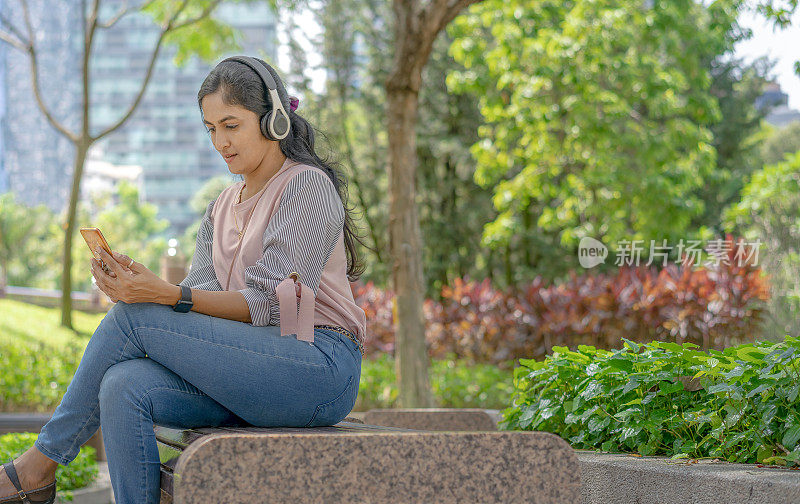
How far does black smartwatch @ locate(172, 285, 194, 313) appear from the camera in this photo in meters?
2.19

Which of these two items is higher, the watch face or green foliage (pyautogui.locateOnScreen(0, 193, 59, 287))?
Answer: the watch face

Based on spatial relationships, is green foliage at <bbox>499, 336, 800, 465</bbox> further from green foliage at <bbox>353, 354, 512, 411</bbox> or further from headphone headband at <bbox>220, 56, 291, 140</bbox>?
green foliage at <bbox>353, 354, 512, 411</bbox>

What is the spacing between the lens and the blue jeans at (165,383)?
6.83 ft

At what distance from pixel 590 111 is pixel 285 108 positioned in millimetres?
8025

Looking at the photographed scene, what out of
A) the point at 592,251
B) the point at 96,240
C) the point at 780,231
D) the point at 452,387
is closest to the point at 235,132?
the point at 96,240

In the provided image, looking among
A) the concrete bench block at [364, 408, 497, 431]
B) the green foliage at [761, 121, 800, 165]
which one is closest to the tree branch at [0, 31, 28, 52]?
the concrete bench block at [364, 408, 497, 431]

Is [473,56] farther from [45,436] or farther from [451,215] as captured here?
[45,436]

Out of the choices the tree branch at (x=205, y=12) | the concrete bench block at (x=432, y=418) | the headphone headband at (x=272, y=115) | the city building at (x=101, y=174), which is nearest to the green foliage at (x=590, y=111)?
the tree branch at (x=205, y=12)

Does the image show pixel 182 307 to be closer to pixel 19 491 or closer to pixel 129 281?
pixel 129 281

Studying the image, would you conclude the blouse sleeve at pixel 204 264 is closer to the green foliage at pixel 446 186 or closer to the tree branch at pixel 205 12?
the tree branch at pixel 205 12

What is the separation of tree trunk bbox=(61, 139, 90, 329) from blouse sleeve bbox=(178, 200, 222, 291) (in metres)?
9.57

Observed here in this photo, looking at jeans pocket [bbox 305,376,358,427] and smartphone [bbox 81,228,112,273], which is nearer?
smartphone [bbox 81,228,112,273]

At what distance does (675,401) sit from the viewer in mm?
2811

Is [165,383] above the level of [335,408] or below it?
above
